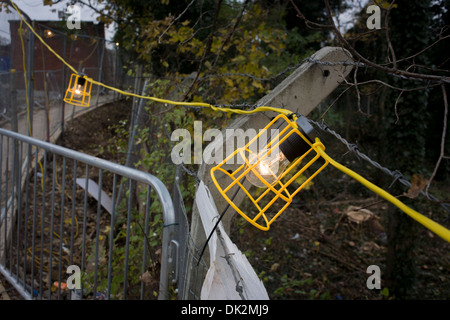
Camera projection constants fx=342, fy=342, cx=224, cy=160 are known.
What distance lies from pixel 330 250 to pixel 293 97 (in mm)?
4262

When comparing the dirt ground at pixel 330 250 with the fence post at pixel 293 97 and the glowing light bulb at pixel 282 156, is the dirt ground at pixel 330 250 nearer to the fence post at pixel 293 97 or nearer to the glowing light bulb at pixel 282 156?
the fence post at pixel 293 97

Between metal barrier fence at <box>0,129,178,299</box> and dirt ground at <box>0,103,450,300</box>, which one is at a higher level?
metal barrier fence at <box>0,129,178,299</box>

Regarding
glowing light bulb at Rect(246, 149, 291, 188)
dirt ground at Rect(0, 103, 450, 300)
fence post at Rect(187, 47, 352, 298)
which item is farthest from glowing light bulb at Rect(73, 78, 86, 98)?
glowing light bulb at Rect(246, 149, 291, 188)

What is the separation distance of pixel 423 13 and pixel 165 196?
175 inches

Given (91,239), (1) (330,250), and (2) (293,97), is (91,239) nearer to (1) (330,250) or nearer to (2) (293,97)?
(1) (330,250)

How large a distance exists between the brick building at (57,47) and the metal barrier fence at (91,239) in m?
2.50

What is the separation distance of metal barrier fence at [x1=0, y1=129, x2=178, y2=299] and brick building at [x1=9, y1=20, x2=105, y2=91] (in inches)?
98.6

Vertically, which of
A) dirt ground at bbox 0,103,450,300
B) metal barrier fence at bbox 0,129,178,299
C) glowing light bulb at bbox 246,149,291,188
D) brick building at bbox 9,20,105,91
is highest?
brick building at bbox 9,20,105,91

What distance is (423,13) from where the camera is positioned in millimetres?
4430

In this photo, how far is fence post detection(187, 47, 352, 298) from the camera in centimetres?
188

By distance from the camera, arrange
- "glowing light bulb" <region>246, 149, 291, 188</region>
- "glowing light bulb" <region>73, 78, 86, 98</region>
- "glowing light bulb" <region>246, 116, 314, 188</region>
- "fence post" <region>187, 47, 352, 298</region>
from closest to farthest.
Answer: "glowing light bulb" <region>246, 116, 314, 188</region> → "glowing light bulb" <region>246, 149, 291, 188</region> → "fence post" <region>187, 47, 352, 298</region> → "glowing light bulb" <region>73, 78, 86, 98</region>

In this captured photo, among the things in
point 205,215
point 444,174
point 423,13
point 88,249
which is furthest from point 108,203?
point 444,174

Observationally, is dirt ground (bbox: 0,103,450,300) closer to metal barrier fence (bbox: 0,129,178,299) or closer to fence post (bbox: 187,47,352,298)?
metal barrier fence (bbox: 0,129,178,299)

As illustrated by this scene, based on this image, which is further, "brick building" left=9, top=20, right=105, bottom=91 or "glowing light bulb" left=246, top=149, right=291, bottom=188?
"brick building" left=9, top=20, right=105, bottom=91
